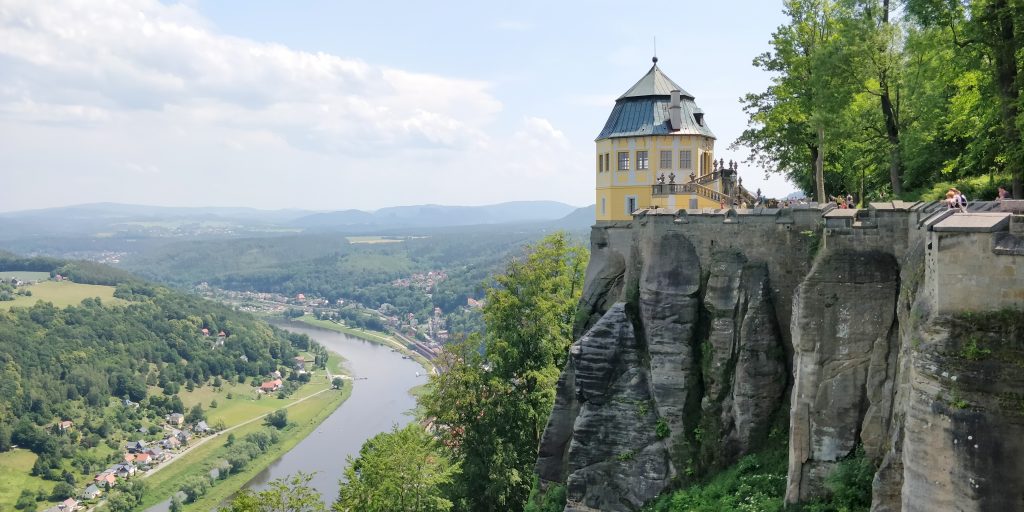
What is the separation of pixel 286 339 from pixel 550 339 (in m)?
154

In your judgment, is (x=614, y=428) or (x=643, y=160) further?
(x=643, y=160)

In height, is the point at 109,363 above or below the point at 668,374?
below

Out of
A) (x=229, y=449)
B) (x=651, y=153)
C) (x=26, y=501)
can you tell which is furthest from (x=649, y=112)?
(x=26, y=501)

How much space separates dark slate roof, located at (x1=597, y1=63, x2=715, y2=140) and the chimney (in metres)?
0.16

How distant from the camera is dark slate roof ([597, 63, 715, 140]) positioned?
33375 mm

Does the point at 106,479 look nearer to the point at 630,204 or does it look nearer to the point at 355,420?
the point at 355,420

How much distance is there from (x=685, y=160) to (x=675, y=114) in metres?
2.01

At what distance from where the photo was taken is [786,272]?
22.0 meters

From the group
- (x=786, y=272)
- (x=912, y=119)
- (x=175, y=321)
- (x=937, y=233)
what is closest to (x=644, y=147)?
(x=912, y=119)

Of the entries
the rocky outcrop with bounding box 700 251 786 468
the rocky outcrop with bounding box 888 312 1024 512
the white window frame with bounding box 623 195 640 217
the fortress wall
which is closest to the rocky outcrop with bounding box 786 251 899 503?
the rocky outcrop with bounding box 700 251 786 468

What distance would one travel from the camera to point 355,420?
116 meters

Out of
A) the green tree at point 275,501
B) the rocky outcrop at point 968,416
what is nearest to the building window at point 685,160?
the green tree at point 275,501

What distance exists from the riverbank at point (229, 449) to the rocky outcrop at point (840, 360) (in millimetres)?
71747

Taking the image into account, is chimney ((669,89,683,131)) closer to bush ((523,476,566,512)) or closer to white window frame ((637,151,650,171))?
white window frame ((637,151,650,171))
